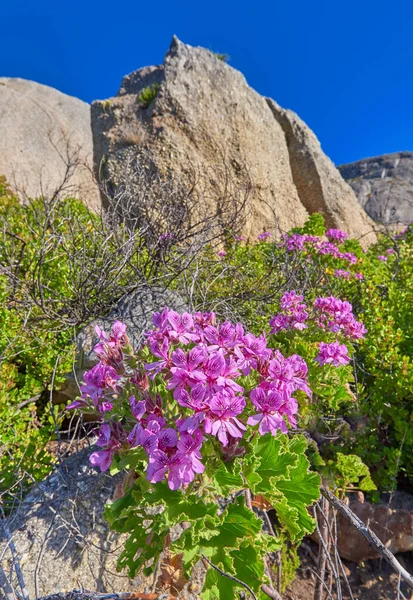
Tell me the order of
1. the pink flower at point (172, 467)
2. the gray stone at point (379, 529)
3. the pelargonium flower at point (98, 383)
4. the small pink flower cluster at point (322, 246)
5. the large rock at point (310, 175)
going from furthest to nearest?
the large rock at point (310, 175), the small pink flower cluster at point (322, 246), the gray stone at point (379, 529), the pelargonium flower at point (98, 383), the pink flower at point (172, 467)

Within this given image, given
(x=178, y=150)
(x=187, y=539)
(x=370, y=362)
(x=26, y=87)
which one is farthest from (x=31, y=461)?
(x=26, y=87)

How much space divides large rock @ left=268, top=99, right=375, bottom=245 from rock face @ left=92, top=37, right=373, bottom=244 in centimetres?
3

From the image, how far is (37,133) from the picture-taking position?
55.3ft

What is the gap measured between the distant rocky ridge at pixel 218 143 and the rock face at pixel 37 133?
20.4 ft

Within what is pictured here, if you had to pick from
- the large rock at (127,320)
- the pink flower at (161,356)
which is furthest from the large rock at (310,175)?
the pink flower at (161,356)

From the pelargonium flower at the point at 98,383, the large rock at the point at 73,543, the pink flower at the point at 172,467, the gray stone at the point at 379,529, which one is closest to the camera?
the pink flower at the point at 172,467

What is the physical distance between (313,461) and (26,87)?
22.7 metres

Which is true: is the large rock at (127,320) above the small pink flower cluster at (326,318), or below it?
below

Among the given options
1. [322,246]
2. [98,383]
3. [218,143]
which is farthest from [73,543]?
[218,143]

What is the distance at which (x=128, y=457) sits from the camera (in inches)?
48.6

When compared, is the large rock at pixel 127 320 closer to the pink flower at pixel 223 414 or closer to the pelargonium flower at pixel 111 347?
the pelargonium flower at pixel 111 347

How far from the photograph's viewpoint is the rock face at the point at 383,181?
83.3 ft

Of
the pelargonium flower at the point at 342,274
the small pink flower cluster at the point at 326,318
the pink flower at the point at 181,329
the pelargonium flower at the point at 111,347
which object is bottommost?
the pelargonium flower at the point at 111,347

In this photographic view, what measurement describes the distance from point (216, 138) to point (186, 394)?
7.91 meters
